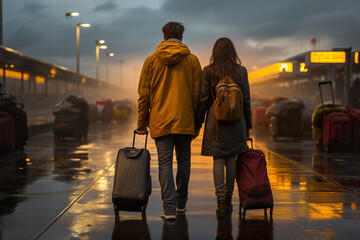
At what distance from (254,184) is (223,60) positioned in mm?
1356

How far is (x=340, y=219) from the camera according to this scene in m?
5.75

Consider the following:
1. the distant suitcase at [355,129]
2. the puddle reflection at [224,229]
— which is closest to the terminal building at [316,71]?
the distant suitcase at [355,129]

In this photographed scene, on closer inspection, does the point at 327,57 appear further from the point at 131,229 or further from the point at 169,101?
the point at 131,229

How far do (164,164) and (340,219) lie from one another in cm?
191

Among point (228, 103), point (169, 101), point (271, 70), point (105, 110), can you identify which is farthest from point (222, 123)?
point (271, 70)

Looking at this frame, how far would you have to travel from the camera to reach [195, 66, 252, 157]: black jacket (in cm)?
586

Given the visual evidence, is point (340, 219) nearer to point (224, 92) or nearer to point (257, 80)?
point (224, 92)

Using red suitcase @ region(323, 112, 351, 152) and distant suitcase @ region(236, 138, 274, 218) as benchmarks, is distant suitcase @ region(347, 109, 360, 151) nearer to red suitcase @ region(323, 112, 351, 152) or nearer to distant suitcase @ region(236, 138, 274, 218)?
red suitcase @ region(323, 112, 351, 152)

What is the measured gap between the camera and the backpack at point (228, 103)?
18.7 feet

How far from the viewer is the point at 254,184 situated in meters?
5.75

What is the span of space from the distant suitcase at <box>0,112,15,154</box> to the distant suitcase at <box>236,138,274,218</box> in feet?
26.0

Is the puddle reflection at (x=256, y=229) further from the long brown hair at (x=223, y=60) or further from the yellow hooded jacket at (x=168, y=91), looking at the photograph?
the long brown hair at (x=223, y=60)

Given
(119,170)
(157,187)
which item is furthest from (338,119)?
(119,170)

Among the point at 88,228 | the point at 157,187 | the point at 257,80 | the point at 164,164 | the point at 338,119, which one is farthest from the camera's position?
the point at 257,80
